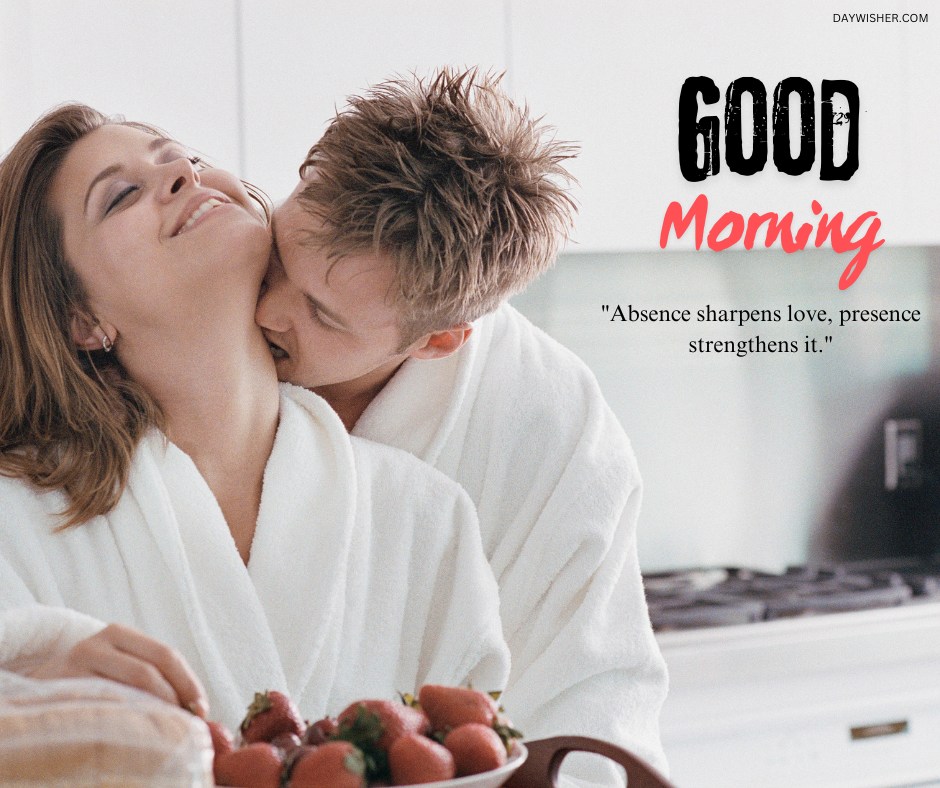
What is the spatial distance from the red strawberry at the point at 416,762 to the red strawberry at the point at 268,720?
0.34 feet

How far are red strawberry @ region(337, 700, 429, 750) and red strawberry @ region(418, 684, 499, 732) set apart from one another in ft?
0.10

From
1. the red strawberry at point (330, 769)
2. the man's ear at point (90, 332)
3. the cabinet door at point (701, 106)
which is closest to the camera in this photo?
the red strawberry at point (330, 769)

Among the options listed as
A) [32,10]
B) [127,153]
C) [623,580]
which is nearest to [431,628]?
[623,580]

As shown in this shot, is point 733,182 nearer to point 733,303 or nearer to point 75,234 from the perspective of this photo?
point 733,303

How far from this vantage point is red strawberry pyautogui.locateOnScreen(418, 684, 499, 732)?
2.64 ft

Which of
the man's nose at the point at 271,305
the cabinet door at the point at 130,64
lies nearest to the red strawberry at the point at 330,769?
the man's nose at the point at 271,305

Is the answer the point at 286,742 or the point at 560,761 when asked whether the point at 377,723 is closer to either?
the point at 286,742

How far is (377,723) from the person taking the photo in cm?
76

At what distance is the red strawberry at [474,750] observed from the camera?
760mm

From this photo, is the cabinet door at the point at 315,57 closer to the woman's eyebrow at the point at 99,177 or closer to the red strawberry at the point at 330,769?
the woman's eyebrow at the point at 99,177

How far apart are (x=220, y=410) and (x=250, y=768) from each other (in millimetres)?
544

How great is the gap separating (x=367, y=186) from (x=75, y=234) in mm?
313

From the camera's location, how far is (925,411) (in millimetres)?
2848

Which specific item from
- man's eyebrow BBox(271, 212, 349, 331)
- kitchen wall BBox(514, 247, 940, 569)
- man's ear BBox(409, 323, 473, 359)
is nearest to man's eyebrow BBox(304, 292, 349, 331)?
man's eyebrow BBox(271, 212, 349, 331)
